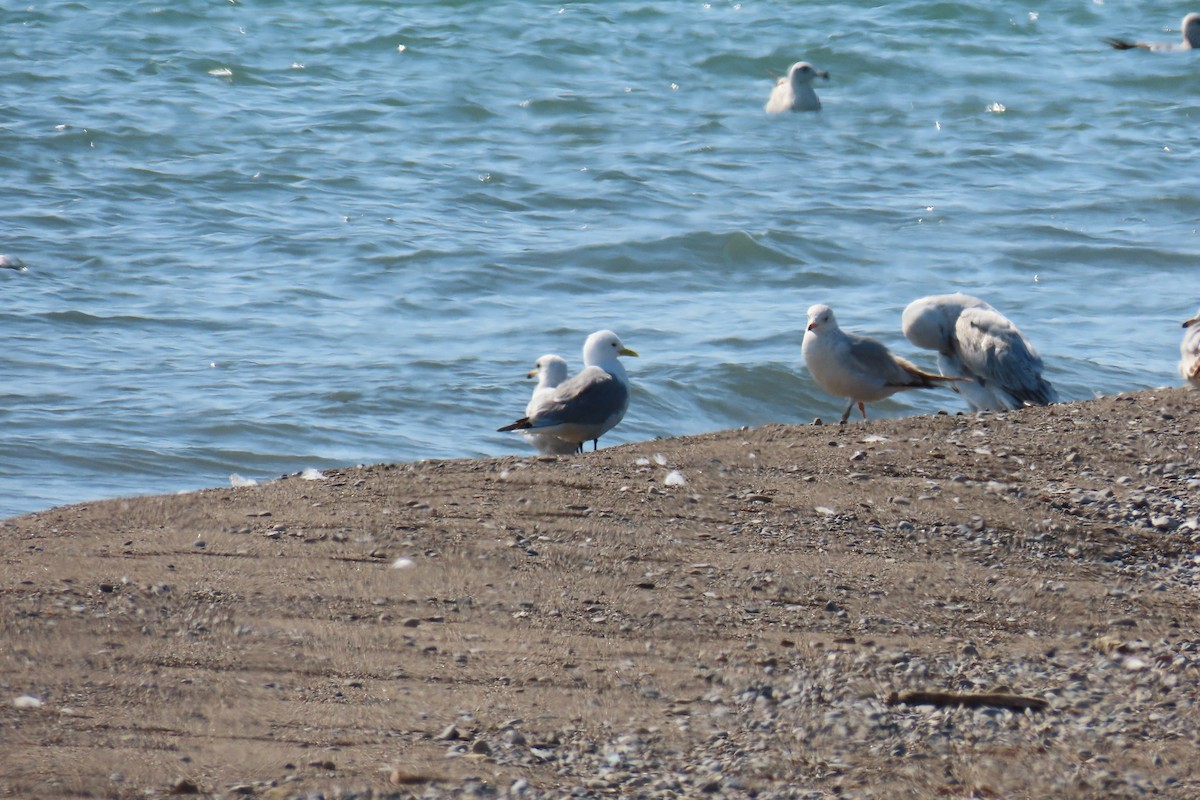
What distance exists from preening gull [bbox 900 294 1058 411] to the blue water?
1.99 ft

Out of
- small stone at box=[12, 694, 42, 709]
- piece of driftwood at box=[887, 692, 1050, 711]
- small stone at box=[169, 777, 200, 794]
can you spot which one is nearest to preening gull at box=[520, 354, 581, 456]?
piece of driftwood at box=[887, 692, 1050, 711]

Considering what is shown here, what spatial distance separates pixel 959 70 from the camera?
20.2 metres

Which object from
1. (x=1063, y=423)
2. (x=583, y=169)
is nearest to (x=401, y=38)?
(x=583, y=169)

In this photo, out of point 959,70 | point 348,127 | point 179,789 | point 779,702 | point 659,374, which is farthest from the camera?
point 959,70

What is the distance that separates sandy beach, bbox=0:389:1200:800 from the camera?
3373 millimetres

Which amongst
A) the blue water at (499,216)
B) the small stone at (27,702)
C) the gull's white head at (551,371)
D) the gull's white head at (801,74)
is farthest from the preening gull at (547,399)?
the gull's white head at (801,74)

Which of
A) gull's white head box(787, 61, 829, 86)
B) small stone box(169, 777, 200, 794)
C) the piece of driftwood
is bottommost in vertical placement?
gull's white head box(787, 61, 829, 86)

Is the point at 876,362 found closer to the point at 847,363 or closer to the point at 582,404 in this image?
the point at 847,363

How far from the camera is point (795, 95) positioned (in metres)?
18.0

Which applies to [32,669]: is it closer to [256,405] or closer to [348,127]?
[256,405]

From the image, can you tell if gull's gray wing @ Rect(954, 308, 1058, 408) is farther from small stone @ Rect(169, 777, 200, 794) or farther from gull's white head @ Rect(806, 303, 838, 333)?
A: small stone @ Rect(169, 777, 200, 794)

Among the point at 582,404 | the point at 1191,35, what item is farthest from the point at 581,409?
the point at 1191,35

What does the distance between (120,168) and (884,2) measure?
47.1 ft

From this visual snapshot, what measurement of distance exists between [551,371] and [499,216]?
206 inches
